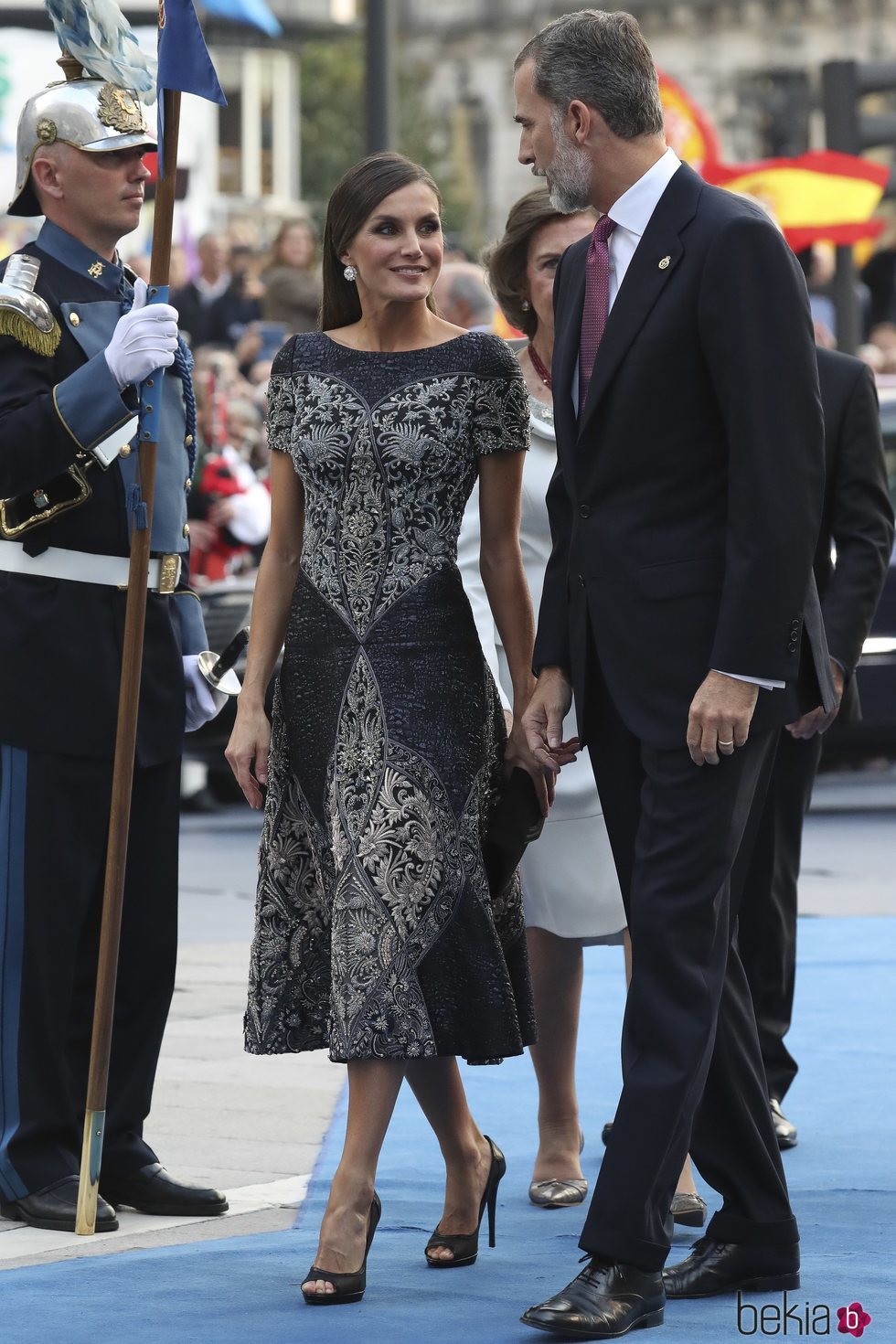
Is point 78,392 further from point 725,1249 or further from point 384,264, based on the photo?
point 725,1249

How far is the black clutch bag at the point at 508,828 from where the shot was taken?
4512mm

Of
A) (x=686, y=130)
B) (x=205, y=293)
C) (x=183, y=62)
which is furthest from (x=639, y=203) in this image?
(x=205, y=293)

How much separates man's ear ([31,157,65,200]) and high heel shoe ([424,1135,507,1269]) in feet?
6.79

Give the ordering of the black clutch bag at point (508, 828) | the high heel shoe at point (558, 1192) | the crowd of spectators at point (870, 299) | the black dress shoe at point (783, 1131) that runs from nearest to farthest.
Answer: the black clutch bag at point (508, 828)
the high heel shoe at point (558, 1192)
the black dress shoe at point (783, 1131)
the crowd of spectators at point (870, 299)

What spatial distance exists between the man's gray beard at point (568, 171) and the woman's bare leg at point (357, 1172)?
1.51 m

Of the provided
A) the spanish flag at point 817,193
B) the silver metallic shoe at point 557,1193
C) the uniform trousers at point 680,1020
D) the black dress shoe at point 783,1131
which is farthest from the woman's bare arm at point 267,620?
the spanish flag at point 817,193

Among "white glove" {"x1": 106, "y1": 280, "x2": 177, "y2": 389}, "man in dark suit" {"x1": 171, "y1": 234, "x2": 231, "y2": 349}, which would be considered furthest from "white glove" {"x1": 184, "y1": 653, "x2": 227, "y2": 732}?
"man in dark suit" {"x1": 171, "y1": 234, "x2": 231, "y2": 349}

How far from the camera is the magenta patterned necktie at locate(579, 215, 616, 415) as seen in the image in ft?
13.7

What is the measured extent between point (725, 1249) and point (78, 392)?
197 cm

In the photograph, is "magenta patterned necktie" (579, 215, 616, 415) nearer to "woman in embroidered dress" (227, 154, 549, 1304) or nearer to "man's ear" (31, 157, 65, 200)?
"woman in embroidered dress" (227, 154, 549, 1304)

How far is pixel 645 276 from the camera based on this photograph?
160 inches

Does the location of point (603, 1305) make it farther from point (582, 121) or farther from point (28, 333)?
point (28, 333)

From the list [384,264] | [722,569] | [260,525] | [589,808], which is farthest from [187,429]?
[260,525]

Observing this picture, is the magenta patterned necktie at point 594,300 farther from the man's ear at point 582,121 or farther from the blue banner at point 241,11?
the blue banner at point 241,11
